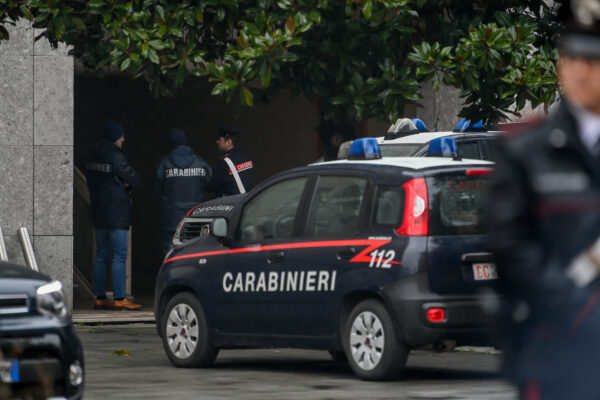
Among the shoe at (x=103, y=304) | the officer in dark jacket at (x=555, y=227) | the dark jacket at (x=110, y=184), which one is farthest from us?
the shoe at (x=103, y=304)

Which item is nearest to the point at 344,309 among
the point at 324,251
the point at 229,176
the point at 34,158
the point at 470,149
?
the point at 324,251

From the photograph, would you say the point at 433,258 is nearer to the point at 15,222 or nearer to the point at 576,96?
the point at 576,96

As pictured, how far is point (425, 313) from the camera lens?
10.7 m

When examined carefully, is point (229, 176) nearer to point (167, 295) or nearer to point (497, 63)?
point (497, 63)

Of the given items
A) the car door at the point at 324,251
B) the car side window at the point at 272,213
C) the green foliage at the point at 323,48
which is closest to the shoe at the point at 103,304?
the green foliage at the point at 323,48

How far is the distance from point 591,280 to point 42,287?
5260 mm

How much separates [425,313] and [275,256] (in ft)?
5.02

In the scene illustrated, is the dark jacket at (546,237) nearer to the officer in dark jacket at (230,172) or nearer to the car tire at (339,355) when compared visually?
the car tire at (339,355)

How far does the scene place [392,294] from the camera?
35.4 feet

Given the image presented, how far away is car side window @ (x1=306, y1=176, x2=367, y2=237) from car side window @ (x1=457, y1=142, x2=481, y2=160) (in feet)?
13.7

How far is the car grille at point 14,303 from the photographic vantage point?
8641 millimetres

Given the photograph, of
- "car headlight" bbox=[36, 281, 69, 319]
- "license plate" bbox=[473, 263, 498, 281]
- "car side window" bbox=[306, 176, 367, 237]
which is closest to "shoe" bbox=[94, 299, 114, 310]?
"car side window" bbox=[306, 176, 367, 237]

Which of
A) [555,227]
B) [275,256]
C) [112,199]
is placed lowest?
[275,256]

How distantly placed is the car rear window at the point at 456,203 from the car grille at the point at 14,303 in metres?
3.23
